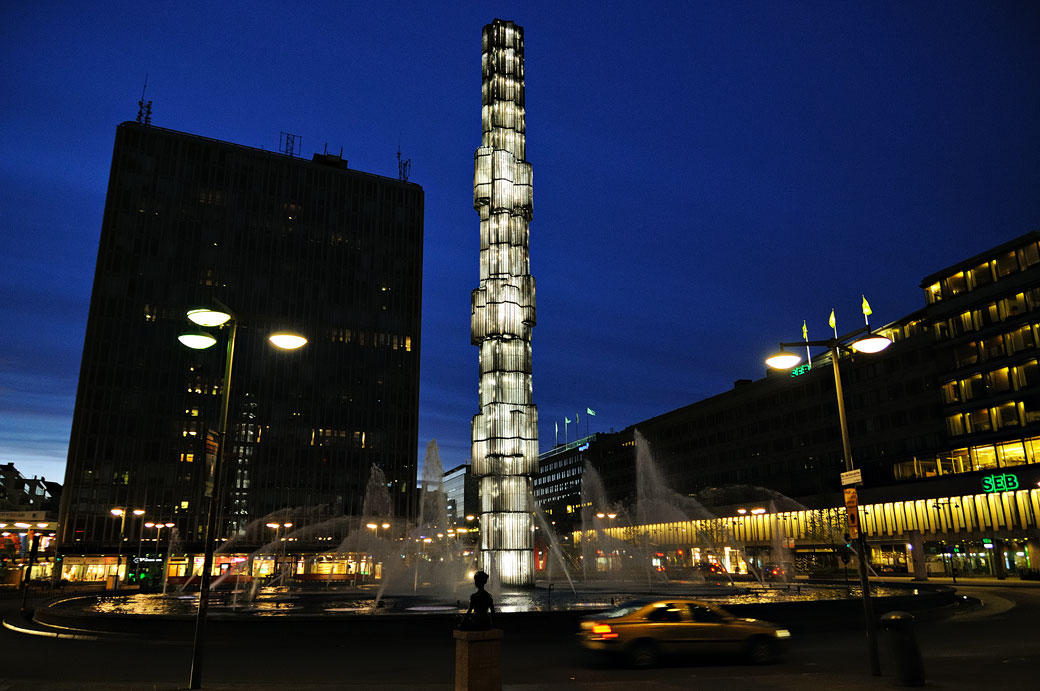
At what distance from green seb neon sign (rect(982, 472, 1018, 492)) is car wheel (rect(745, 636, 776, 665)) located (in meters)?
57.1

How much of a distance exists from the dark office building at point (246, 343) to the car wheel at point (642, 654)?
82312 mm

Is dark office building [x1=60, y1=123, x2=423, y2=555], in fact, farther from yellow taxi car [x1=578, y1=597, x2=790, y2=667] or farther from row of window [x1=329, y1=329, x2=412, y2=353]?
yellow taxi car [x1=578, y1=597, x2=790, y2=667]

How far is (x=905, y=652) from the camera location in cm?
1269

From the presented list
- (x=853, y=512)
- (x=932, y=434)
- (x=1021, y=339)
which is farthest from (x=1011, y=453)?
(x=853, y=512)

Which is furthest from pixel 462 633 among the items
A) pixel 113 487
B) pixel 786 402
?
pixel 113 487

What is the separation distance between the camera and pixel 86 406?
3509 inches

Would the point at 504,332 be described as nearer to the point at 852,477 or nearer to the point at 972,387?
the point at 852,477

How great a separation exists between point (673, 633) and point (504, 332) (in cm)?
2853

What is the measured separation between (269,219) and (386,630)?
9101 centimetres

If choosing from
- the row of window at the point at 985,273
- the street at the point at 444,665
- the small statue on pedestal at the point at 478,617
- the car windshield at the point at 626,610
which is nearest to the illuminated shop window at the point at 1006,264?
the row of window at the point at 985,273

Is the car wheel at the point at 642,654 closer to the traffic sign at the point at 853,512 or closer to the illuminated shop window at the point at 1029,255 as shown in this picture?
the traffic sign at the point at 853,512

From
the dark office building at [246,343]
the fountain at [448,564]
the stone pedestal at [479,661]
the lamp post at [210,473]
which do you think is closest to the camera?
the stone pedestal at [479,661]

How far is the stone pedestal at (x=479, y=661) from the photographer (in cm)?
1100

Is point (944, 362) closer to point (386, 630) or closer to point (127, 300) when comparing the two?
point (386, 630)
